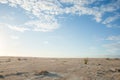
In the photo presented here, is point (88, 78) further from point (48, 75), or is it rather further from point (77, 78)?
point (48, 75)

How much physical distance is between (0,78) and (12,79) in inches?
40.0

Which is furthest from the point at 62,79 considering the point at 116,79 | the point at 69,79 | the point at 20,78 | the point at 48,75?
the point at 116,79

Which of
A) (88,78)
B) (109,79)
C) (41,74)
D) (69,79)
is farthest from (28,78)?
(109,79)

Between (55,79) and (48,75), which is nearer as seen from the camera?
(55,79)

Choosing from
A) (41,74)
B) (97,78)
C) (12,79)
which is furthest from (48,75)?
(97,78)

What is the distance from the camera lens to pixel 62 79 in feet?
41.2

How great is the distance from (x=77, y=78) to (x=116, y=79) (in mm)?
2778

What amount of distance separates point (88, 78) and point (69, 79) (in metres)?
1.47

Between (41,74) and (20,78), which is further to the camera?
(41,74)

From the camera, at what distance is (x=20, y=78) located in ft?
42.0

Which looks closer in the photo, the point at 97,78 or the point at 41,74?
the point at 97,78

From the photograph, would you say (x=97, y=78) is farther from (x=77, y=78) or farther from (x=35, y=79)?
(x=35, y=79)

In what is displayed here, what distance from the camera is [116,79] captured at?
12.7 metres

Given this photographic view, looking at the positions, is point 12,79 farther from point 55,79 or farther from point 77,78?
point 77,78
